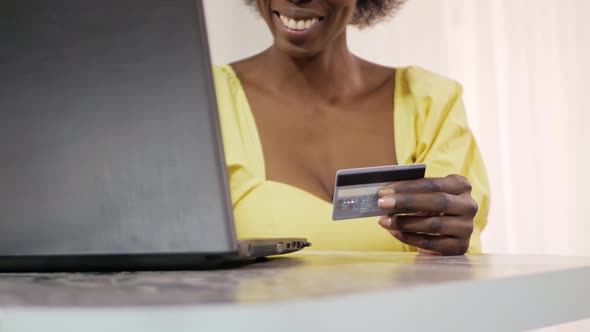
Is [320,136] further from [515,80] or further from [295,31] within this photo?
[515,80]

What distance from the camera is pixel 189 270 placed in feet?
1.45

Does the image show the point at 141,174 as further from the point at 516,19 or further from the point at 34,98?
the point at 516,19

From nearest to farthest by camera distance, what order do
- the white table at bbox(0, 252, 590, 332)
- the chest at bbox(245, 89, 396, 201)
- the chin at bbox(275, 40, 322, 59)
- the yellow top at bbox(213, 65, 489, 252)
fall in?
the white table at bbox(0, 252, 590, 332)
the yellow top at bbox(213, 65, 489, 252)
the chest at bbox(245, 89, 396, 201)
the chin at bbox(275, 40, 322, 59)

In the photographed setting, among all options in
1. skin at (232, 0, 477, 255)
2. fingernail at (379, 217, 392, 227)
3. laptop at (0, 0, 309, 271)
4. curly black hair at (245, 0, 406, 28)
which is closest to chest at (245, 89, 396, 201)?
skin at (232, 0, 477, 255)

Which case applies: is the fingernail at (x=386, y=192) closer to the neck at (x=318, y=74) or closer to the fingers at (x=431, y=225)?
Answer: the fingers at (x=431, y=225)

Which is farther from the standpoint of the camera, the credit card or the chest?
the chest

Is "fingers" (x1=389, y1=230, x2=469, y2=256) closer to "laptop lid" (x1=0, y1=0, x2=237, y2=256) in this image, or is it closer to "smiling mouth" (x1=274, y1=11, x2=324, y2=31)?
"laptop lid" (x1=0, y1=0, x2=237, y2=256)

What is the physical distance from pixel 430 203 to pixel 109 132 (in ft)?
1.46

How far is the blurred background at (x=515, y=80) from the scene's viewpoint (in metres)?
1.97

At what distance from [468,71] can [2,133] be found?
Result: 69.0 inches

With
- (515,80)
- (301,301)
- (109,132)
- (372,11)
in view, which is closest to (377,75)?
(372,11)

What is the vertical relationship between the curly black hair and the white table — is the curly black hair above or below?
above

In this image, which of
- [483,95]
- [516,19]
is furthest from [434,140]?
[516,19]

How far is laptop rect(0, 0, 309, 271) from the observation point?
0.38 meters
